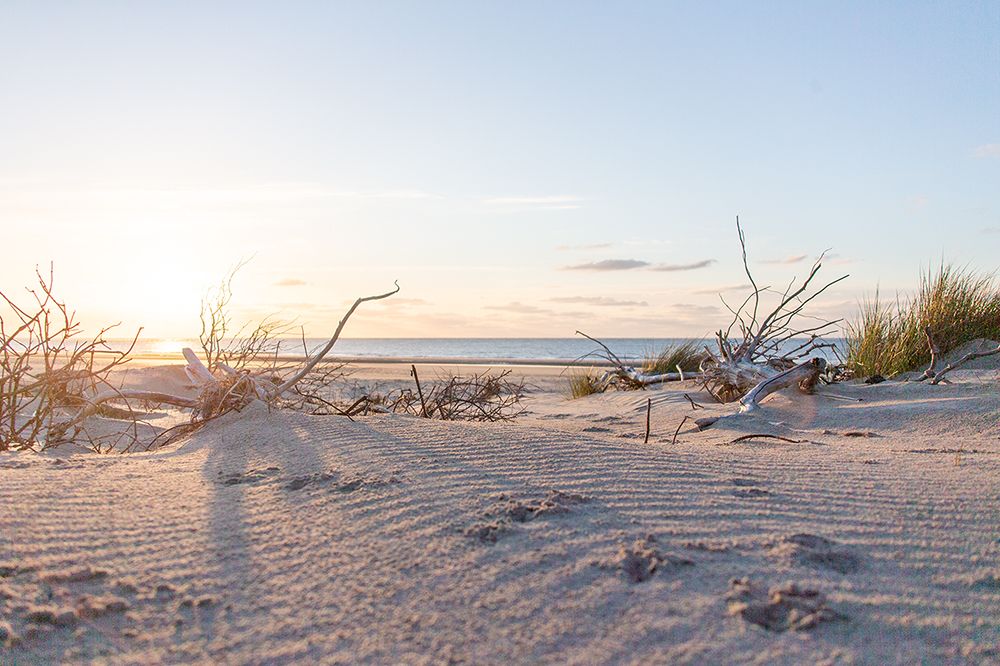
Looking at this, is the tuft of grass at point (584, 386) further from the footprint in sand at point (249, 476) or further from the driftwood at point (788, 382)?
the footprint in sand at point (249, 476)

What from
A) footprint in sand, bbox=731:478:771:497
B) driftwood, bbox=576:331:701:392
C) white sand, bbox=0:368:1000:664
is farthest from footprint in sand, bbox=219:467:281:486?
driftwood, bbox=576:331:701:392

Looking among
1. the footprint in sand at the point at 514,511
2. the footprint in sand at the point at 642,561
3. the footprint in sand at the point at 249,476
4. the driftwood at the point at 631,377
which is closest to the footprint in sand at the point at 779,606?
the footprint in sand at the point at 642,561

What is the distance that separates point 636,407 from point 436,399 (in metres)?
2.09

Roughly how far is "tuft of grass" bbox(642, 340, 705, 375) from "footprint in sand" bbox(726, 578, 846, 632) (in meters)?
7.18

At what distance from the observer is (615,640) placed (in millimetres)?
1506

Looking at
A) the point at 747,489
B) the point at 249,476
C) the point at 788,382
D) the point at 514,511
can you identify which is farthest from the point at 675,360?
the point at 514,511

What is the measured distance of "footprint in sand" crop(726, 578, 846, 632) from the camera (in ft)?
5.15

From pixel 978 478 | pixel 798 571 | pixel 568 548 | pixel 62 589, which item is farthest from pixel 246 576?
pixel 978 478

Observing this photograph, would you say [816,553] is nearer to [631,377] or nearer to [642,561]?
[642,561]

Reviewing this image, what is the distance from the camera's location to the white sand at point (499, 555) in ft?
5.02

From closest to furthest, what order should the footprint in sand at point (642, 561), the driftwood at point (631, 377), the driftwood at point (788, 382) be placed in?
1. the footprint in sand at point (642, 561)
2. the driftwood at point (788, 382)
3. the driftwood at point (631, 377)

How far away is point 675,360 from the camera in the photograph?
362 inches

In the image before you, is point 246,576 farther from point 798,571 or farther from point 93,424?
point 93,424

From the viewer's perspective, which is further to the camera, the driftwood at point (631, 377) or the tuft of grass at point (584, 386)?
the tuft of grass at point (584, 386)
